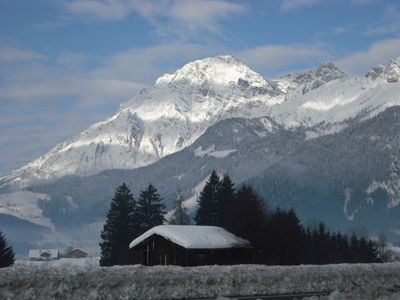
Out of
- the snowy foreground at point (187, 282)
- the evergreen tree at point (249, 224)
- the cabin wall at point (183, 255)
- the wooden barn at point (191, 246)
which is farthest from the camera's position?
the evergreen tree at point (249, 224)

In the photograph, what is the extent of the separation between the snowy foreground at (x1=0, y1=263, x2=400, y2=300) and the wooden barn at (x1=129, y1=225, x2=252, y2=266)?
54.6ft

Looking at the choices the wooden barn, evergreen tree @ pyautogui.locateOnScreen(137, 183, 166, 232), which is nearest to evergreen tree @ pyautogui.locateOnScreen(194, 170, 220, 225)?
evergreen tree @ pyautogui.locateOnScreen(137, 183, 166, 232)

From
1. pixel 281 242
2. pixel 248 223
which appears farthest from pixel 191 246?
pixel 281 242

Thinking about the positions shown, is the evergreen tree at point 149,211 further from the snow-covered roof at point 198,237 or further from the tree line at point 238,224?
the snow-covered roof at point 198,237

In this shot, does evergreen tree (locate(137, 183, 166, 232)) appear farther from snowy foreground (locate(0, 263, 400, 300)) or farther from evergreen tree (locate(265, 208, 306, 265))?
snowy foreground (locate(0, 263, 400, 300))

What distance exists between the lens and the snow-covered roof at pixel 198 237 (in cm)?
4762

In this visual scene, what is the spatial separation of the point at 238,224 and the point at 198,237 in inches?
315

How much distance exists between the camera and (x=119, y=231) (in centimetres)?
7500

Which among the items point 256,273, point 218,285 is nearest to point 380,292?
point 256,273

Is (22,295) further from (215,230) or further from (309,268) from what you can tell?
(215,230)

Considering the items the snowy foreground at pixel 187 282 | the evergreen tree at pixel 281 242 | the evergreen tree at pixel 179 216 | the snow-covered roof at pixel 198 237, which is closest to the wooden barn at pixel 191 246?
the snow-covered roof at pixel 198 237

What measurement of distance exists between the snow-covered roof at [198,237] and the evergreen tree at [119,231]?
20.9 meters

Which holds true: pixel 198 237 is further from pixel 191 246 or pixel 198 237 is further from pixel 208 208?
pixel 208 208

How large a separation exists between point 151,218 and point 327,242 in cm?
2865
